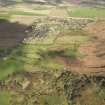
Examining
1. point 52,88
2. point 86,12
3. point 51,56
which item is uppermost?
point 52,88

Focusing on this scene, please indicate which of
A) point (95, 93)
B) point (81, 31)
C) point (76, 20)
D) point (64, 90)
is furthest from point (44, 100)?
point (76, 20)

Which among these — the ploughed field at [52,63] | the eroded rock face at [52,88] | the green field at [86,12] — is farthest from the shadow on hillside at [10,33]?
the green field at [86,12]

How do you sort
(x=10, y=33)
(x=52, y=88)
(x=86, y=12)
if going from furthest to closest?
(x=86, y=12)
(x=10, y=33)
(x=52, y=88)

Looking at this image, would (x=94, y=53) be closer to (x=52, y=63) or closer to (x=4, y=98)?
(x=52, y=63)

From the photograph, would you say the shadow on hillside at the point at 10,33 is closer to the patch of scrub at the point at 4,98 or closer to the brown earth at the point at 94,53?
the brown earth at the point at 94,53

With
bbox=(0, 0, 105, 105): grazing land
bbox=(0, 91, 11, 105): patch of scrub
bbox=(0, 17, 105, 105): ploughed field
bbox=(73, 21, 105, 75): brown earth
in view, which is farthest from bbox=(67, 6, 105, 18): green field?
bbox=(0, 91, 11, 105): patch of scrub

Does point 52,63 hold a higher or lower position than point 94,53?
higher

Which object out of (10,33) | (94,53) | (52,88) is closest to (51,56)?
(94,53)
